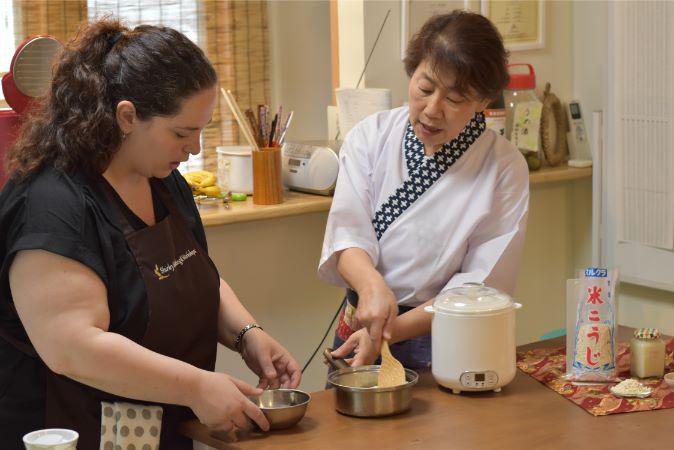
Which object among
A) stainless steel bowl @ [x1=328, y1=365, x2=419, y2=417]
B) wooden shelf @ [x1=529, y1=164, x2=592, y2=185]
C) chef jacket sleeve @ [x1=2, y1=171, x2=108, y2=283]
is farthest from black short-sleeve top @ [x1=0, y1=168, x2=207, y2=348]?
wooden shelf @ [x1=529, y1=164, x2=592, y2=185]

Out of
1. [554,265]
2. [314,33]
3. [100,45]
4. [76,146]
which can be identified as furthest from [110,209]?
[554,265]

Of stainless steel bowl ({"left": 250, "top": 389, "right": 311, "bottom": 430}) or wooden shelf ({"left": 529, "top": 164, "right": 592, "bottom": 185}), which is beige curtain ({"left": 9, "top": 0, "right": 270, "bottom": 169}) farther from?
stainless steel bowl ({"left": 250, "top": 389, "right": 311, "bottom": 430})

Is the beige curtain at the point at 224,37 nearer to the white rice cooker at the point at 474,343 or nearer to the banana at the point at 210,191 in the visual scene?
the banana at the point at 210,191

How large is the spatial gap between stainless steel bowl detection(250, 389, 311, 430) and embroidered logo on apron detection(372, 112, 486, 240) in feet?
1.69

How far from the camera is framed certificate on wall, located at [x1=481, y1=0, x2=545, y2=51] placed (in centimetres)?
335

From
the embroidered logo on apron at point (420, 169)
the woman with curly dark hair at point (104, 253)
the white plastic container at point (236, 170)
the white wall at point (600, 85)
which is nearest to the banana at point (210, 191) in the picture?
the white plastic container at point (236, 170)

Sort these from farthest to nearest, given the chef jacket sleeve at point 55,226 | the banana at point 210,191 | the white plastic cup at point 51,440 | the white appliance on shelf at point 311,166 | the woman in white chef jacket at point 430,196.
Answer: the white appliance on shelf at point 311,166, the banana at point 210,191, the woman in white chef jacket at point 430,196, the chef jacket sleeve at point 55,226, the white plastic cup at point 51,440

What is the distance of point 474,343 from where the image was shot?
1.82 m

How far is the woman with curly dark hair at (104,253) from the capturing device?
152cm

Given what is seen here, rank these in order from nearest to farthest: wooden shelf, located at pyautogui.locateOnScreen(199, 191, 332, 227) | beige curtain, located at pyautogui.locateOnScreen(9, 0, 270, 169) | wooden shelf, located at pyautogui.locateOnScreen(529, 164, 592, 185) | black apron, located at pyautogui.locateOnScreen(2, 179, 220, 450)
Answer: black apron, located at pyautogui.locateOnScreen(2, 179, 220, 450), wooden shelf, located at pyautogui.locateOnScreen(199, 191, 332, 227), beige curtain, located at pyautogui.locateOnScreen(9, 0, 270, 169), wooden shelf, located at pyautogui.locateOnScreen(529, 164, 592, 185)

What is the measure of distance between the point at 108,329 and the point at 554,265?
7.62 ft

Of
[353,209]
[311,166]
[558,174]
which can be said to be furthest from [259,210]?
[558,174]

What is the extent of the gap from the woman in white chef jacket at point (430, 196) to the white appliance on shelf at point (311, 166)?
57 centimetres

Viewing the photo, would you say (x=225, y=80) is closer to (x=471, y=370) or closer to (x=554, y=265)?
(x=554, y=265)
